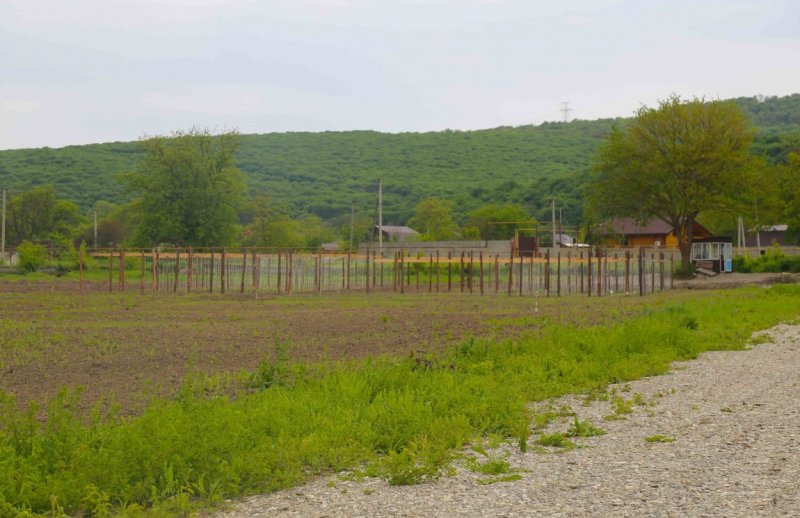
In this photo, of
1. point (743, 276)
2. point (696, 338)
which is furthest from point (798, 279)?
point (696, 338)

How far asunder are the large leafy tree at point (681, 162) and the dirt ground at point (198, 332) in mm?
28336

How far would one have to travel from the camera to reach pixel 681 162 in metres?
64.8

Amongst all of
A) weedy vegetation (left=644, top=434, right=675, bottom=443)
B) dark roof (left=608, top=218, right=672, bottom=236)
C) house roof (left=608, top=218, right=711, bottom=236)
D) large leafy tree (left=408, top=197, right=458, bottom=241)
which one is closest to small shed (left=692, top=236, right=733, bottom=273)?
house roof (left=608, top=218, right=711, bottom=236)

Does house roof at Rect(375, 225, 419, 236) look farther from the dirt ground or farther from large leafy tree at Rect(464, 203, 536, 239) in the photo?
the dirt ground

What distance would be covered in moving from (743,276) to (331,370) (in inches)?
1986

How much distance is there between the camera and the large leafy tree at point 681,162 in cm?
6488

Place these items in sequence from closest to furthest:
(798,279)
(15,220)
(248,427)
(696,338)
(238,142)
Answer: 1. (248,427)
2. (696,338)
3. (798,279)
4. (238,142)
5. (15,220)

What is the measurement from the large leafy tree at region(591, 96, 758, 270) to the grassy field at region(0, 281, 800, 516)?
3597 centimetres

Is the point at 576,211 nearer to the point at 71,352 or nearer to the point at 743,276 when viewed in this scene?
the point at 743,276

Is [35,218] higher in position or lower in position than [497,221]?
higher

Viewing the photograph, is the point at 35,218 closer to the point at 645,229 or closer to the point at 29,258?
the point at 29,258

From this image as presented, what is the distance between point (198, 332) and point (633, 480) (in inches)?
625

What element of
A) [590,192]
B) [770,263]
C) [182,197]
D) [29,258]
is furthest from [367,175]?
[770,263]

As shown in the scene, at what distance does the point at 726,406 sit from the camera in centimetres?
1348
